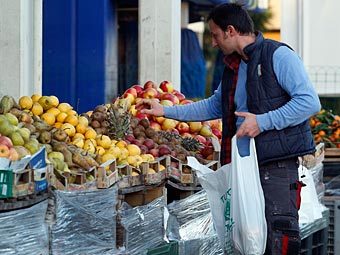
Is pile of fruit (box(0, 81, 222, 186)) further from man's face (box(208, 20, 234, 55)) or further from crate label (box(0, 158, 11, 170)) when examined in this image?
man's face (box(208, 20, 234, 55))

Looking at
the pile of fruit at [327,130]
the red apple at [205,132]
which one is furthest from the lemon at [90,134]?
the pile of fruit at [327,130]

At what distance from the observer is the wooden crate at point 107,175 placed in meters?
5.81

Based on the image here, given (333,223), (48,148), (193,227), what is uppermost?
(48,148)

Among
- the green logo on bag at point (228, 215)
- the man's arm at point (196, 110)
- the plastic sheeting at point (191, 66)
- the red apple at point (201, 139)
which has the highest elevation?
the plastic sheeting at point (191, 66)

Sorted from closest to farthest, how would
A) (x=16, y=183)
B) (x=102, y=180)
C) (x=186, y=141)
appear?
1. (x=16, y=183)
2. (x=102, y=180)
3. (x=186, y=141)

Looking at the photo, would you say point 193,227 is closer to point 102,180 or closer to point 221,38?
point 102,180

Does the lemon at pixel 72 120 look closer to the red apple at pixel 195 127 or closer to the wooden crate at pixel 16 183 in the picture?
the red apple at pixel 195 127

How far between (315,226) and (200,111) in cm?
191

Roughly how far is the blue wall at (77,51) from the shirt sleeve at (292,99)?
7.95 meters

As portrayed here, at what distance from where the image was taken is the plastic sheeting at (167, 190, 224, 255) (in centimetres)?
657

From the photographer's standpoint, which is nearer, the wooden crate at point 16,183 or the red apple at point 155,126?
the wooden crate at point 16,183

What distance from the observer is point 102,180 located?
581cm

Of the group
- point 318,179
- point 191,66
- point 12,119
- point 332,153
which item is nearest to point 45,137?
point 12,119

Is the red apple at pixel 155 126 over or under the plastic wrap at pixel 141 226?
over
